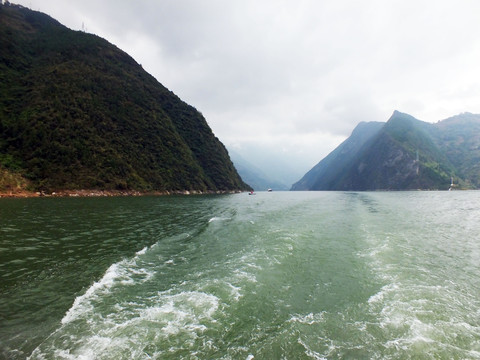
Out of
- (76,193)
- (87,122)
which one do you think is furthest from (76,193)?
(87,122)

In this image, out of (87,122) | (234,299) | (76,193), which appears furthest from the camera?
(87,122)

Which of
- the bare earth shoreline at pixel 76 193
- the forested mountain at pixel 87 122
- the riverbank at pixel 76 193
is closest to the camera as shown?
the bare earth shoreline at pixel 76 193

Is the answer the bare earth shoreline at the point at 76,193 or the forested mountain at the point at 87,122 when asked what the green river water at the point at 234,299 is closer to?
the bare earth shoreline at the point at 76,193

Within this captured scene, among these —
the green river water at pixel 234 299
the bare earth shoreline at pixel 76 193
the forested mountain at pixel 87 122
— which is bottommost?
the green river water at pixel 234 299

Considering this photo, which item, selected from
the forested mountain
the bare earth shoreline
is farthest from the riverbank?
the forested mountain

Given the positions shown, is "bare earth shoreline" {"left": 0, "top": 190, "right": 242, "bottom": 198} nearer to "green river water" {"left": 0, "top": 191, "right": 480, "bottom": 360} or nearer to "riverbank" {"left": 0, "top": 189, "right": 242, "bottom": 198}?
"riverbank" {"left": 0, "top": 189, "right": 242, "bottom": 198}

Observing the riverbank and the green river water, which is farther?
the riverbank

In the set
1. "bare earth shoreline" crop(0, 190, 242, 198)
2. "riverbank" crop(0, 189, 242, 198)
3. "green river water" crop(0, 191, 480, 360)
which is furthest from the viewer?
"riverbank" crop(0, 189, 242, 198)

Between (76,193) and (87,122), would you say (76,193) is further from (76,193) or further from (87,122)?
(87,122)

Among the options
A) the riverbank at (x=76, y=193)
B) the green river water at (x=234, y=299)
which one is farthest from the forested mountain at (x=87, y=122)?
the green river water at (x=234, y=299)
